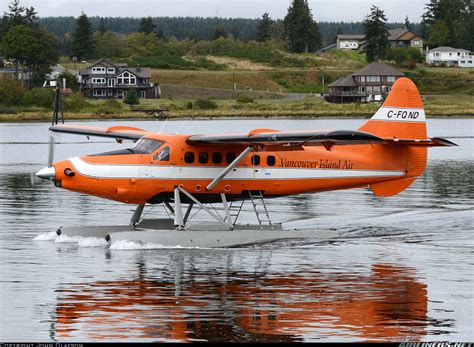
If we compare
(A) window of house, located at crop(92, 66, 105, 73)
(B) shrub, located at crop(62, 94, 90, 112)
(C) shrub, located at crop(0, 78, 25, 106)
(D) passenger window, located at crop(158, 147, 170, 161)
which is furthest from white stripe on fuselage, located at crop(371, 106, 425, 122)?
(A) window of house, located at crop(92, 66, 105, 73)

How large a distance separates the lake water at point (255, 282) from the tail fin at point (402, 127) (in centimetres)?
102

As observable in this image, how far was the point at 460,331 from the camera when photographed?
1347 cm

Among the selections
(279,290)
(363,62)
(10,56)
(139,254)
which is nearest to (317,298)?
(279,290)

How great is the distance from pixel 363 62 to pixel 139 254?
119876 millimetres

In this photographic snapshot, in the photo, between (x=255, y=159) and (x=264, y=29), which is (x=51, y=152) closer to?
(x=255, y=159)

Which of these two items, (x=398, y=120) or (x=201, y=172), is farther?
(x=398, y=120)

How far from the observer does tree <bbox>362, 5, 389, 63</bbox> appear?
131500 mm

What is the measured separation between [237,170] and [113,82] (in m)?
91.6

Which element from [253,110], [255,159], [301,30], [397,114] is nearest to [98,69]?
[253,110]

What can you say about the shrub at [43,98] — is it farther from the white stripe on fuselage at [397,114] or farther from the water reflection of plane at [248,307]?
the water reflection of plane at [248,307]

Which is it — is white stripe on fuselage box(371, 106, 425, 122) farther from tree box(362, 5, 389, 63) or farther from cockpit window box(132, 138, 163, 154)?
tree box(362, 5, 389, 63)

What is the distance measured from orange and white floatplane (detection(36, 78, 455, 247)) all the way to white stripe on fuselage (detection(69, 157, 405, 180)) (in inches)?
0.7

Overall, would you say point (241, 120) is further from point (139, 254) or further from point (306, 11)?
point (306, 11)

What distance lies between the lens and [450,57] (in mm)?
140500
